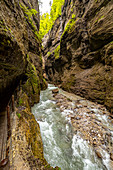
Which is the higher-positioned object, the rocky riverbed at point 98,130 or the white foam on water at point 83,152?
the rocky riverbed at point 98,130

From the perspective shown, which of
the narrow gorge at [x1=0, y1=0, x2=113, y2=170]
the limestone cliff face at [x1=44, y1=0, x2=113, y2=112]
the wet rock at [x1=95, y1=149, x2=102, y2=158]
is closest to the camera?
the narrow gorge at [x1=0, y1=0, x2=113, y2=170]

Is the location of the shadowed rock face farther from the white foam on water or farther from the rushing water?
the white foam on water

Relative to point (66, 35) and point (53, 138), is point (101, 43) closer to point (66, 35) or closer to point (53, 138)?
point (66, 35)

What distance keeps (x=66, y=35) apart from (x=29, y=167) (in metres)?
14.6

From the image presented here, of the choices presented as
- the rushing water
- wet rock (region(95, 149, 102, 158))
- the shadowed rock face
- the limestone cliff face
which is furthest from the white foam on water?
the shadowed rock face

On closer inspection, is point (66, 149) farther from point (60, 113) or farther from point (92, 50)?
point (92, 50)

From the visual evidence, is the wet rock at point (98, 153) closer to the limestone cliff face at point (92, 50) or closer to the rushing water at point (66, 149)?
the rushing water at point (66, 149)

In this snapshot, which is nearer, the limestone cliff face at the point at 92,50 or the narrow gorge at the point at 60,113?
the narrow gorge at the point at 60,113

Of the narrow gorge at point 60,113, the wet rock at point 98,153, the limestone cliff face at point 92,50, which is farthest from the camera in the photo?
the limestone cliff face at point 92,50

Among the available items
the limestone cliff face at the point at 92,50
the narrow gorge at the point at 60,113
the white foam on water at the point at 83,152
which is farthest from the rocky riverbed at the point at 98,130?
the limestone cliff face at the point at 92,50

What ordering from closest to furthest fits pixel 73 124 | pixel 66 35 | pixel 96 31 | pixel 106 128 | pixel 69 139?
1. pixel 69 139
2. pixel 106 128
3. pixel 73 124
4. pixel 96 31
5. pixel 66 35

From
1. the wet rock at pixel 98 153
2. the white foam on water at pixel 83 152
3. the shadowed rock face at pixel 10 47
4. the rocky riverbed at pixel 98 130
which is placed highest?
the shadowed rock face at pixel 10 47

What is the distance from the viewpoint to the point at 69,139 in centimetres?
371

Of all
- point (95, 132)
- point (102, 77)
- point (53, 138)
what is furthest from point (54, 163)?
point (102, 77)
